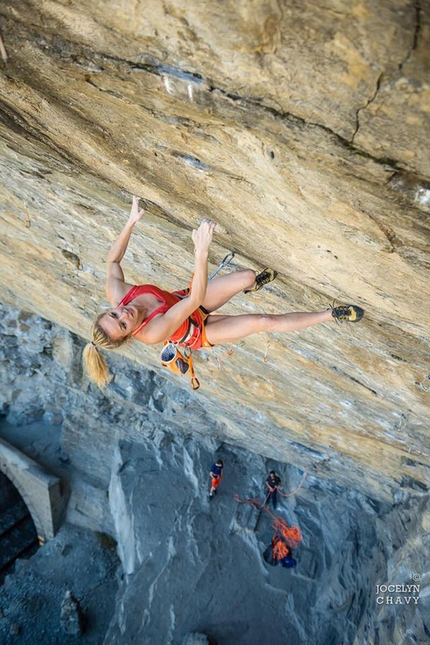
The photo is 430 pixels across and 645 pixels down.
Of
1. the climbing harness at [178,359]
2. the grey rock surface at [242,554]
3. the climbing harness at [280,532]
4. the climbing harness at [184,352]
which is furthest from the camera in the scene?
the climbing harness at [280,532]

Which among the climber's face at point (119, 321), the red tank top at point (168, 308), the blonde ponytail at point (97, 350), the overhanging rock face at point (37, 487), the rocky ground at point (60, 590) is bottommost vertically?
the rocky ground at point (60, 590)

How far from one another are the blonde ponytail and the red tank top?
178 mm

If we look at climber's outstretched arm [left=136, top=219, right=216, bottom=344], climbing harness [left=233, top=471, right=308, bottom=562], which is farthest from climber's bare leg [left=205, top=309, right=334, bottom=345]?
climbing harness [left=233, top=471, right=308, bottom=562]

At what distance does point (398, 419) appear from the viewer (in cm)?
444

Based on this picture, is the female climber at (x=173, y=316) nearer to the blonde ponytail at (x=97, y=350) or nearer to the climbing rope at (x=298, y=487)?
the blonde ponytail at (x=97, y=350)

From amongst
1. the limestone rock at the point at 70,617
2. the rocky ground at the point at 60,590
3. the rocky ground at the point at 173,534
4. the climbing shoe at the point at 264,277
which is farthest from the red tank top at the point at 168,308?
the rocky ground at the point at 60,590

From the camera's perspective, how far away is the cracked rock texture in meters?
1.47

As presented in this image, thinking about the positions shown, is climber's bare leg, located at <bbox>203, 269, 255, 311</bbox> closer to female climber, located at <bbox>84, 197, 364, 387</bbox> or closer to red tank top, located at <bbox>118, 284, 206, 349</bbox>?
female climber, located at <bbox>84, 197, 364, 387</bbox>

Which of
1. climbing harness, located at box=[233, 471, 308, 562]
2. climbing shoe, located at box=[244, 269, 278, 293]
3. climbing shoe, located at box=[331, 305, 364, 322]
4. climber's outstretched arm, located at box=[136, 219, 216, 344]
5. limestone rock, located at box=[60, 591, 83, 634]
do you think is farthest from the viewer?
limestone rock, located at box=[60, 591, 83, 634]

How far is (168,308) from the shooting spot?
10.2 feet

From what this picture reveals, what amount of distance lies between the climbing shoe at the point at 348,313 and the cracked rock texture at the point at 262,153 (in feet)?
0.27

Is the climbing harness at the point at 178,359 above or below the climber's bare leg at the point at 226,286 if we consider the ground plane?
below

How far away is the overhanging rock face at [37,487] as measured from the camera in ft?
30.7

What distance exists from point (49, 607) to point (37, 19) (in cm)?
927
